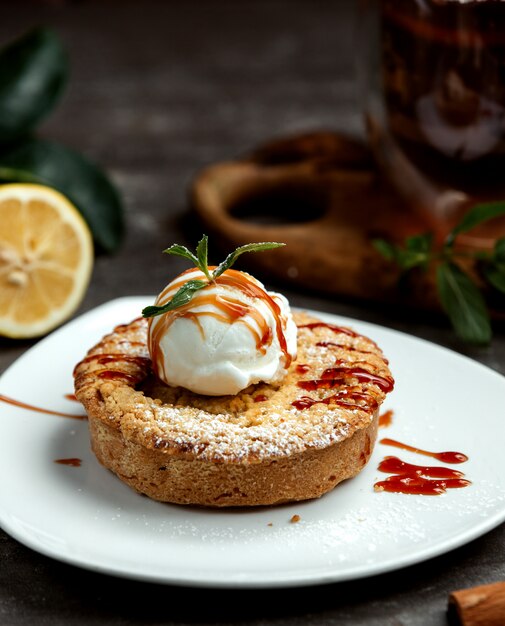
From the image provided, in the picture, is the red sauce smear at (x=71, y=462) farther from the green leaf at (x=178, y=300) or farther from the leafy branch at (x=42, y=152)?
the leafy branch at (x=42, y=152)

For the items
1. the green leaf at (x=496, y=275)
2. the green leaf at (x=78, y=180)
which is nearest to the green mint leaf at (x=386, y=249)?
the green leaf at (x=496, y=275)

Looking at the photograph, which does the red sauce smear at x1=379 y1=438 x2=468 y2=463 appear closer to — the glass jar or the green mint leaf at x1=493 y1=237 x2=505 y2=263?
the green mint leaf at x1=493 y1=237 x2=505 y2=263

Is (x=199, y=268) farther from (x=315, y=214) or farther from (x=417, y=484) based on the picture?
(x=315, y=214)

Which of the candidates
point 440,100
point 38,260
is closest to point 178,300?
point 38,260

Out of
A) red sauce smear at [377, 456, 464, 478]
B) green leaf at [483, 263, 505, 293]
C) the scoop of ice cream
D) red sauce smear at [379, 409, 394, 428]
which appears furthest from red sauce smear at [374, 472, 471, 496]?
green leaf at [483, 263, 505, 293]

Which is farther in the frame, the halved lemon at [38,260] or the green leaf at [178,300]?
the halved lemon at [38,260]
